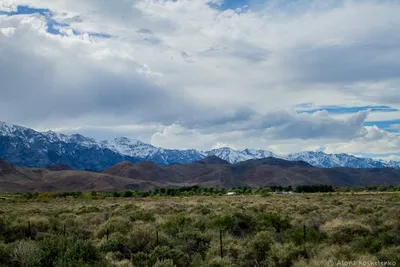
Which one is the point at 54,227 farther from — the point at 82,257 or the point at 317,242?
the point at 317,242

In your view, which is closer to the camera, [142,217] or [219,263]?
[219,263]

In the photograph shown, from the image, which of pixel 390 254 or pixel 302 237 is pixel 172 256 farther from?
pixel 390 254

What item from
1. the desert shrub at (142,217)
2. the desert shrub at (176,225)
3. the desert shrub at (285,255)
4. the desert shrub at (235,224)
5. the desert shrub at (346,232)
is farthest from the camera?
the desert shrub at (142,217)

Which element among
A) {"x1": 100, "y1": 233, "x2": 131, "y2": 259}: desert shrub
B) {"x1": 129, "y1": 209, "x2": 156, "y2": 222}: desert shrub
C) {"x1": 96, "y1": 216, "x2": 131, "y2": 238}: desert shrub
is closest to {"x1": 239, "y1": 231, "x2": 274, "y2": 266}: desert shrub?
{"x1": 100, "y1": 233, "x2": 131, "y2": 259}: desert shrub

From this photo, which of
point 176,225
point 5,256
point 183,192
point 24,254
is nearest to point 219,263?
point 24,254

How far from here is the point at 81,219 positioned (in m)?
31.2

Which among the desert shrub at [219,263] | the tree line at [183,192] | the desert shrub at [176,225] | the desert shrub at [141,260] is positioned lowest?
the tree line at [183,192]

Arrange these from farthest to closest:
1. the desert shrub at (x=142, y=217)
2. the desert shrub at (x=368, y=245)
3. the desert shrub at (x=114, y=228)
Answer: the desert shrub at (x=142, y=217)
the desert shrub at (x=114, y=228)
the desert shrub at (x=368, y=245)

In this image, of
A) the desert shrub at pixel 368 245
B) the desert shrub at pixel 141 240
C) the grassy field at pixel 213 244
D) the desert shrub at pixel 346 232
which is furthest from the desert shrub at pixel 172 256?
the desert shrub at pixel 346 232

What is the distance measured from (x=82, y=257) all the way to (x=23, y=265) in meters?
2.30

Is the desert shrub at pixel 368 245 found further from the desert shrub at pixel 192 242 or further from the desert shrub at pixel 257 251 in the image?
the desert shrub at pixel 192 242

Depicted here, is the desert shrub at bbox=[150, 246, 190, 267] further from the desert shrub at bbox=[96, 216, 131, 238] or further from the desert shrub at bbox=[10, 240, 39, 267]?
the desert shrub at bbox=[96, 216, 131, 238]

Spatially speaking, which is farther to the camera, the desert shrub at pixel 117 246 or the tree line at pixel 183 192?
the tree line at pixel 183 192

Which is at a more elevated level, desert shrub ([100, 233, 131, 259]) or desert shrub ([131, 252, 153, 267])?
desert shrub ([100, 233, 131, 259])
